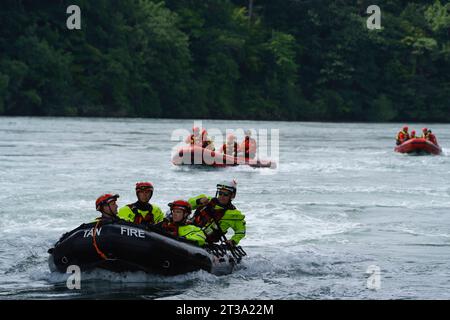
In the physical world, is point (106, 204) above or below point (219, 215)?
above

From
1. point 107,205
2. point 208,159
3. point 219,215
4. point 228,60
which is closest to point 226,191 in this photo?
point 219,215

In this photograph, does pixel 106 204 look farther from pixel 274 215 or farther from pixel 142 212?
pixel 274 215

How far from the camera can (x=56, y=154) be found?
32719 mm

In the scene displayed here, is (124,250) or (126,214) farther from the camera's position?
(126,214)

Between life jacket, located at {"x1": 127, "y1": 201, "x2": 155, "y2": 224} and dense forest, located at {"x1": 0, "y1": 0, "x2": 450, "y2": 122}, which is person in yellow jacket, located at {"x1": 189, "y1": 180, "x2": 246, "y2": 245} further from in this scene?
dense forest, located at {"x1": 0, "y1": 0, "x2": 450, "y2": 122}

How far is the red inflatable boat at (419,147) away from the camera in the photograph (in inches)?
1451

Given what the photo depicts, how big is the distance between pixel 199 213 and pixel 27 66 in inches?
1911

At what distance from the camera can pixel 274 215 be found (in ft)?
66.2

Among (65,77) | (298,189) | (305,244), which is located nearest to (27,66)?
(65,77)

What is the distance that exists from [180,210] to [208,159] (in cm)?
1664

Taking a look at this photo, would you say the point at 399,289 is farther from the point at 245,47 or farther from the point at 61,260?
the point at 245,47

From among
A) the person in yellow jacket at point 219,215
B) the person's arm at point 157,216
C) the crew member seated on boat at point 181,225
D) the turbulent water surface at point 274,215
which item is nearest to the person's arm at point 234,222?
the person in yellow jacket at point 219,215

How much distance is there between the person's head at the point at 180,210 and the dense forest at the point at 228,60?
46.5 meters

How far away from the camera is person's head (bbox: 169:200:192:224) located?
1285 cm
